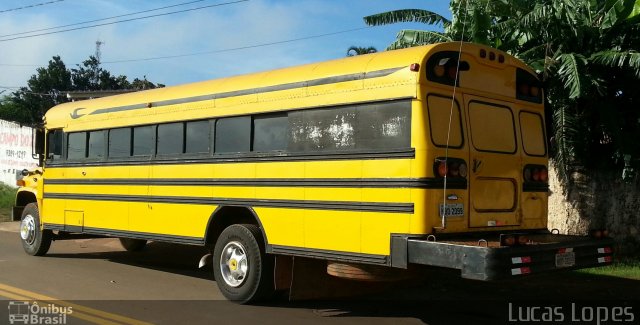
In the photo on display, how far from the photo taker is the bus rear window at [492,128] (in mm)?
6184

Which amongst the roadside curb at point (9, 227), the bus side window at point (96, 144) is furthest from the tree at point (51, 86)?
the bus side window at point (96, 144)

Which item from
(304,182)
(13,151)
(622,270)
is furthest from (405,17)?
(13,151)

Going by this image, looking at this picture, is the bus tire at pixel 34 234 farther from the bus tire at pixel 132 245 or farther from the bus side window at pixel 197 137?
the bus side window at pixel 197 137

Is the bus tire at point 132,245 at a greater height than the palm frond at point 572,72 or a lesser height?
lesser

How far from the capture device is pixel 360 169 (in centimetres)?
605

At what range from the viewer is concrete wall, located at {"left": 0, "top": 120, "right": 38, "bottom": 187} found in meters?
26.8

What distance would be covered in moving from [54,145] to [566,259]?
27.2ft

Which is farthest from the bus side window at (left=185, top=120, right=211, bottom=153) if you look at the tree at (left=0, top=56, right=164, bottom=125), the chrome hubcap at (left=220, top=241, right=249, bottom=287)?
the tree at (left=0, top=56, right=164, bottom=125)

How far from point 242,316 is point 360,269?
4.60 feet

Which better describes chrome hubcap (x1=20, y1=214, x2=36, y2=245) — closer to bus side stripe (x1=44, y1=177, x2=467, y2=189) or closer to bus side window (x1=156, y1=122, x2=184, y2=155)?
bus side stripe (x1=44, y1=177, x2=467, y2=189)

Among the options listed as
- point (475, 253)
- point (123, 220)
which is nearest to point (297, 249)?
point (475, 253)

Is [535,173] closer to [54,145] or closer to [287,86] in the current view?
[287,86]

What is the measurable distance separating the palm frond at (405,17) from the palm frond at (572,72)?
2699mm

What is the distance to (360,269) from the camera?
20.2 feet
